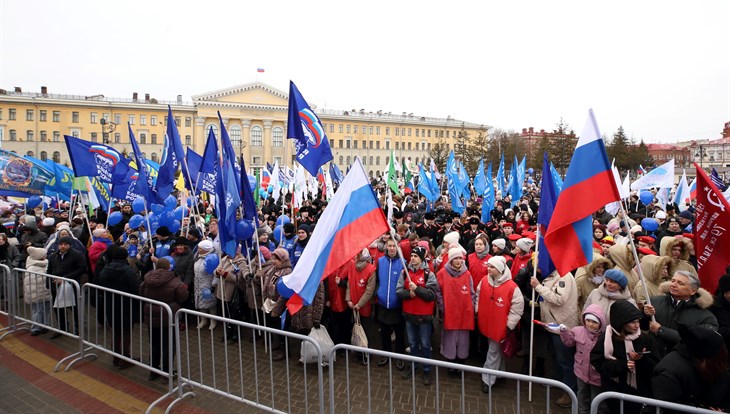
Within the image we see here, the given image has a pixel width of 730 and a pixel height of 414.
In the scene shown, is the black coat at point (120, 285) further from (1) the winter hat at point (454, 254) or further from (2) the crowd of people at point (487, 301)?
(1) the winter hat at point (454, 254)

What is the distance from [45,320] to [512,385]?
7269mm

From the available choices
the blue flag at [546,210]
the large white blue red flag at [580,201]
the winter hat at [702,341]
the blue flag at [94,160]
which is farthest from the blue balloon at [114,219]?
the winter hat at [702,341]

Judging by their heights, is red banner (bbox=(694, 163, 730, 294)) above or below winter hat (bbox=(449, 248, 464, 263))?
above

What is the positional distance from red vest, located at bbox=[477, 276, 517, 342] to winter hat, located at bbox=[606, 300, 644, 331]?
5.12 ft

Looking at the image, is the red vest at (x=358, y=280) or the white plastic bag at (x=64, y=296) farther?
the white plastic bag at (x=64, y=296)

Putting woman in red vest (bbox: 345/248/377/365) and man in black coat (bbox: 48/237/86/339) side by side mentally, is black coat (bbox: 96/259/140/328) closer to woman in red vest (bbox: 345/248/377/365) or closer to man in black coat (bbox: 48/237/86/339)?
man in black coat (bbox: 48/237/86/339)

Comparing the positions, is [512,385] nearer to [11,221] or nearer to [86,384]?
[86,384]

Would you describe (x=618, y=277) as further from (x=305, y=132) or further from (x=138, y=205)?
(x=138, y=205)

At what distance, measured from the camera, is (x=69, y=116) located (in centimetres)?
7362

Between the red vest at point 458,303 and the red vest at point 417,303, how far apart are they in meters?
0.25

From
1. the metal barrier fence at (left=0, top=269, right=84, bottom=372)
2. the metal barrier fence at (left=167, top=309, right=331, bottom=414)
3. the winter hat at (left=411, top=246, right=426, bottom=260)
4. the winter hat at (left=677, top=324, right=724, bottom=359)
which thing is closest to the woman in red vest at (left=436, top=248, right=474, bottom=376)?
the winter hat at (left=411, top=246, right=426, bottom=260)

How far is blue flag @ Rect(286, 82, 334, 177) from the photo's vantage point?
262 inches

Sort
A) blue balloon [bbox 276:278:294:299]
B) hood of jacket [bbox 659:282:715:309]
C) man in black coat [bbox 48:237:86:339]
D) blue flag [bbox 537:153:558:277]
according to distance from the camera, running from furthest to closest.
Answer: man in black coat [bbox 48:237:86:339] → blue balloon [bbox 276:278:294:299] → blue flag [bbox 537:153:558:277] → hood of jacket [bbox 659:282:715:309]

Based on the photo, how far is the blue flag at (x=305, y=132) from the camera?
666cm
